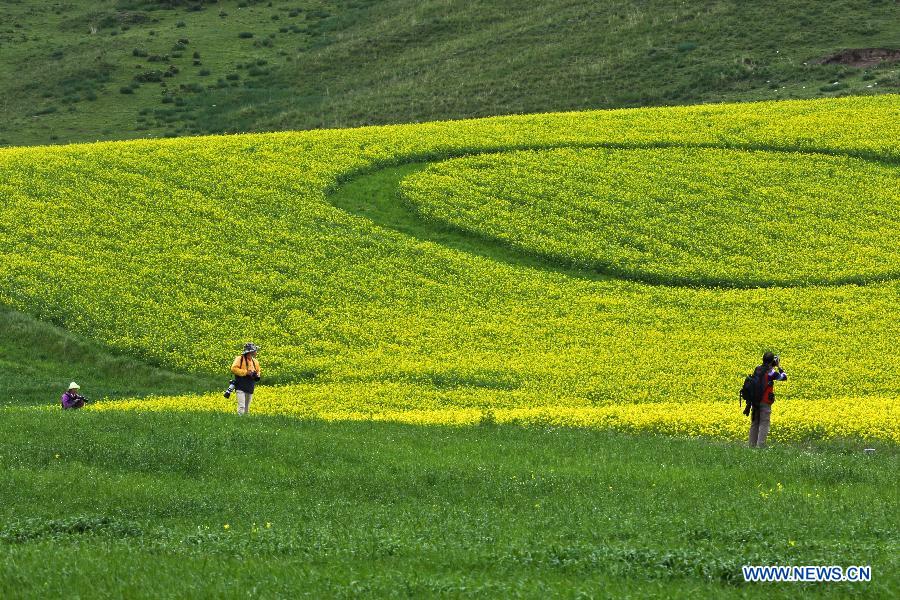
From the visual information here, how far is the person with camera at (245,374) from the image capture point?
1072 inches

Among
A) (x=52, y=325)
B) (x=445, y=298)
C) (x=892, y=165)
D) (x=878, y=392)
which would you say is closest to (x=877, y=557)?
(x=878, y=392)

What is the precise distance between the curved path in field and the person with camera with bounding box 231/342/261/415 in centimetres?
1879

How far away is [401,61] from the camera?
10150cm

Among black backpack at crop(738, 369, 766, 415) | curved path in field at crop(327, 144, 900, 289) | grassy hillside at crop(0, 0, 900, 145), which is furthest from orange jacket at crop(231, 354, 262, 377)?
grassy hillside at crop(0, 0, 900, 145)

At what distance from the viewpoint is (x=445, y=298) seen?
4050 centimetres

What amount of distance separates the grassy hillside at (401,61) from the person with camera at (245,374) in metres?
53.5

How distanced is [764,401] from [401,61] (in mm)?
81667

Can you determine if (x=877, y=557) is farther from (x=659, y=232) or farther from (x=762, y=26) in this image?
(x=762, y=26)

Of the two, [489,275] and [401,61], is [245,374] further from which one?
[401,61]

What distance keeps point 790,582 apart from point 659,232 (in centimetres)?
3416

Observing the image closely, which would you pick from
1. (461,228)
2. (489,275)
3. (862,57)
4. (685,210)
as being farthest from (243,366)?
(862,57)

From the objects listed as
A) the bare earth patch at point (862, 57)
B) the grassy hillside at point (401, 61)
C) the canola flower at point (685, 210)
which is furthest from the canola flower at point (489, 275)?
the grassy hillside at point (401, 61)

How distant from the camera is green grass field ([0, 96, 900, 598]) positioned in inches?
586

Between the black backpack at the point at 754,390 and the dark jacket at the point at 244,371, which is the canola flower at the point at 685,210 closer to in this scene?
the black backpack at the point at 754,390
